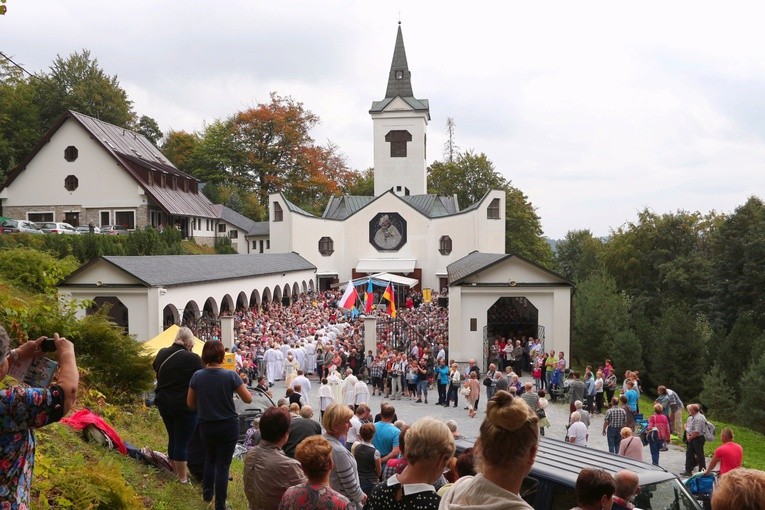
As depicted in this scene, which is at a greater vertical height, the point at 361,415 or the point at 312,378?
the point at 361,415

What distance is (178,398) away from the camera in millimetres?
6863

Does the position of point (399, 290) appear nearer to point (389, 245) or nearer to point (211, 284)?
point (389, 245)

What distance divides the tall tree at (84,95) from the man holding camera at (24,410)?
5708 centimetres

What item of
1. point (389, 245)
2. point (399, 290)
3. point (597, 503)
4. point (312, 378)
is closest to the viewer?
point (597, 503)

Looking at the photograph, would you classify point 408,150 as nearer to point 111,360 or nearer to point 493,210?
point 493,210

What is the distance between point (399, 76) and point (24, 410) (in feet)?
194

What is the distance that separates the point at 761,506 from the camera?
9.18ft

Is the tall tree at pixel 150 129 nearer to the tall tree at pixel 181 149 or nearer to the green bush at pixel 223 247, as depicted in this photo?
the tall tree at pixel 181 149

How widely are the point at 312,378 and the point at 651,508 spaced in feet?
57.1

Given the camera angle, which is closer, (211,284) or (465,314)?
(465,314)

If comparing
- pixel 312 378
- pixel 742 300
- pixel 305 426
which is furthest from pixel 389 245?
pixel 305 426

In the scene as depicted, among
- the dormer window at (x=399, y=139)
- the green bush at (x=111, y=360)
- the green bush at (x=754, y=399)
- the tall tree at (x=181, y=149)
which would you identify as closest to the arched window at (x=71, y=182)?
the dormer window at (x=399, y=139)

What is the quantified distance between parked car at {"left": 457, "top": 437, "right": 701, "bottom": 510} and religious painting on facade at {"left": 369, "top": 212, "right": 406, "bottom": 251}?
1631 inches

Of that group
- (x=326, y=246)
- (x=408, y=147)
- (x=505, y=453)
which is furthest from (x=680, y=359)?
(x=505, y=453)
